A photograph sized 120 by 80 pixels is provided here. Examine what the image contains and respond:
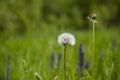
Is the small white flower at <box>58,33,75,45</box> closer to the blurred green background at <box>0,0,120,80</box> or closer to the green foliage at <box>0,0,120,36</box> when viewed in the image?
the blurred green background at <box>0,0,120,80</box>

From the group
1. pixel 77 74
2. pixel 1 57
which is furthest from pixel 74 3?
pixel 77 74

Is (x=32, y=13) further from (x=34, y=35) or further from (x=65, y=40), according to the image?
(x=65, y=40)

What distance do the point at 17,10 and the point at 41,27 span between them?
5.53ft

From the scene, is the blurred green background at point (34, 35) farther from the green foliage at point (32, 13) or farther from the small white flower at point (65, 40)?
the small white flower at point (65, 40)

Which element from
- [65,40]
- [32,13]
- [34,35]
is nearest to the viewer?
[65,40]

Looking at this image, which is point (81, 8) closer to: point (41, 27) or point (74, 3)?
point (74, 3)

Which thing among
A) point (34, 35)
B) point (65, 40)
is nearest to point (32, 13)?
point (34, 35)

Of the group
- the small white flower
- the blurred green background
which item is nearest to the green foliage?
the blurred green background

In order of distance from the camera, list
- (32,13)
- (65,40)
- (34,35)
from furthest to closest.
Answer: (32,13) < (34,35) < (65,40)

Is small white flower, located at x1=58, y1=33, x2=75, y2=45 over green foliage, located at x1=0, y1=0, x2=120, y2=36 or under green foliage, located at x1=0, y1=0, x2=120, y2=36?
under

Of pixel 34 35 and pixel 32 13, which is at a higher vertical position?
pixel 32 13

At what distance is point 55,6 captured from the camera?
1600 cm

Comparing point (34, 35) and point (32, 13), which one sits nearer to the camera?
point (34, 35)

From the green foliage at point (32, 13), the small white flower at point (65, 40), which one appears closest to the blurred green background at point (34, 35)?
the green foliage at point (32, 13)
